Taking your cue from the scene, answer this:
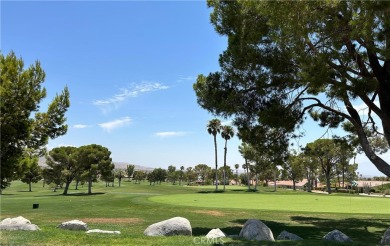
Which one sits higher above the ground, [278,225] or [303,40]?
[303,40]

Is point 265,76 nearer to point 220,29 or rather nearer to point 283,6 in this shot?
point 220,29

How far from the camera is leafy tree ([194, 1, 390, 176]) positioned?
9594 mm

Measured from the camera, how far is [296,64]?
13062mm

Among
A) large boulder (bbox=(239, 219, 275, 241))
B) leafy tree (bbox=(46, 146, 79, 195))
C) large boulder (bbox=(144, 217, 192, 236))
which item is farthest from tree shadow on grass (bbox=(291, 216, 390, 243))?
leafy tree (bbox=(46, 146, 79, 195))

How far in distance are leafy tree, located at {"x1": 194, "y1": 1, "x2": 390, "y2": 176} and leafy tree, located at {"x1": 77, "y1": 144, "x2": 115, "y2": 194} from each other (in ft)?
152

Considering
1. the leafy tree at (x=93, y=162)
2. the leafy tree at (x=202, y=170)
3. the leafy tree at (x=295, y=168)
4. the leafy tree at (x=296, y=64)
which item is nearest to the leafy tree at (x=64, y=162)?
the leafy tree at (x=93, y=162)

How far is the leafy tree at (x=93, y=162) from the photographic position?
58438mm

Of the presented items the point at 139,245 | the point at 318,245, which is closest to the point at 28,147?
the point at 139,245

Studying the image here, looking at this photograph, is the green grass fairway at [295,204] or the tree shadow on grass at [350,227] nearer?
the tree shadow on grass at [350,227]

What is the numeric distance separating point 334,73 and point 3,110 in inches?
457

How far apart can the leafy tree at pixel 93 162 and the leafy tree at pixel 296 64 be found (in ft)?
152

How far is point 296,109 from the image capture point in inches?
572

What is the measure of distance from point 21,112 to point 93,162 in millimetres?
47634

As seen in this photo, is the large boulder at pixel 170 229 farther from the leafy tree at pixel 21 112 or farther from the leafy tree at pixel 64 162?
the leafy tree at pixel 64 162
